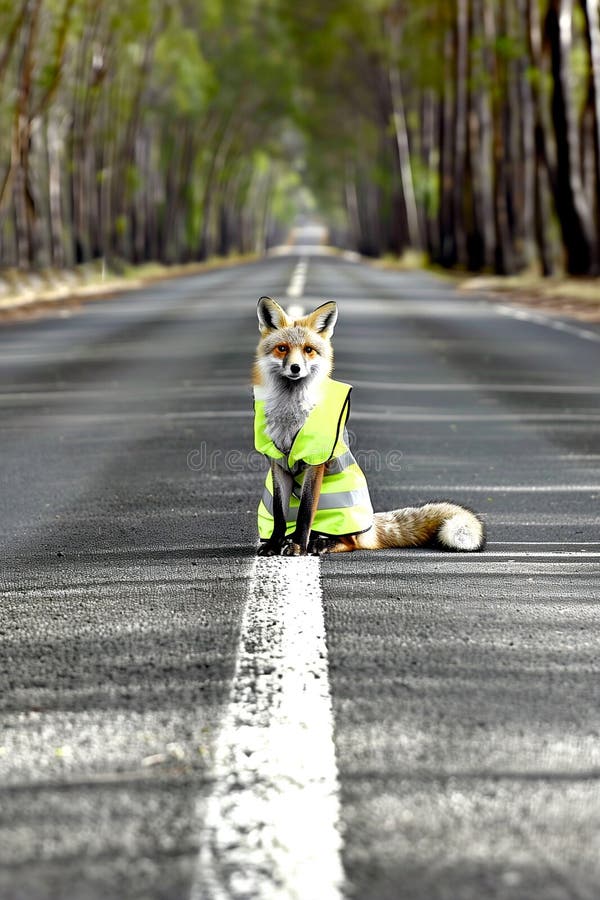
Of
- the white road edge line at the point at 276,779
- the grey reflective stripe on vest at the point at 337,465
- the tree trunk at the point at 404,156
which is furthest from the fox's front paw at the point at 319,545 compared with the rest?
the tree trunk at the point at 404,156

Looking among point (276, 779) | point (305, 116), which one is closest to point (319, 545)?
point (276, 779)

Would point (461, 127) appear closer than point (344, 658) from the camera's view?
No

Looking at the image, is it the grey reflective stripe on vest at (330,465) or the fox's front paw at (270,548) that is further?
the fox's front paw at (270,548)

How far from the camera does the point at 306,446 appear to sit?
6.21 metres

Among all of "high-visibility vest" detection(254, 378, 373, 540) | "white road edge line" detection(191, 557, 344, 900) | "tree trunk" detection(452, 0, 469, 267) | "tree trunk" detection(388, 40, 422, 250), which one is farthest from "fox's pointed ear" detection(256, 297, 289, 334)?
"tree trunk" detection(388, 40, 422, 250)

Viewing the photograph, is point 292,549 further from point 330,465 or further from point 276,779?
point 276,779

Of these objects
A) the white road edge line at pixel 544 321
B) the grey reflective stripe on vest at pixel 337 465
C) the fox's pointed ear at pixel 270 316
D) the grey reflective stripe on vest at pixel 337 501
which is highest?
the fox's pointed ear at pixel 270 316

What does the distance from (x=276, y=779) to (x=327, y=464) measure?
2.76m

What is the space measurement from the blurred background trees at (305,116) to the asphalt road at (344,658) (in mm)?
26782

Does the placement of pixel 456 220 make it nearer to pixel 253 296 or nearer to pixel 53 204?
pixel 53 204

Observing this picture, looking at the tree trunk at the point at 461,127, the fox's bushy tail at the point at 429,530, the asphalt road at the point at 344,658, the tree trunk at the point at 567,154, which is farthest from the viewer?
the tree trunk at the point at 461,127

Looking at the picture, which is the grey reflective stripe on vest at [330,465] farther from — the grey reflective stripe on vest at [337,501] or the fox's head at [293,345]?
the fox's head at [293,345]

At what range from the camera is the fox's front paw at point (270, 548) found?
653cm

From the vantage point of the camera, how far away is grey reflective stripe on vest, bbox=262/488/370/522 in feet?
20.9
